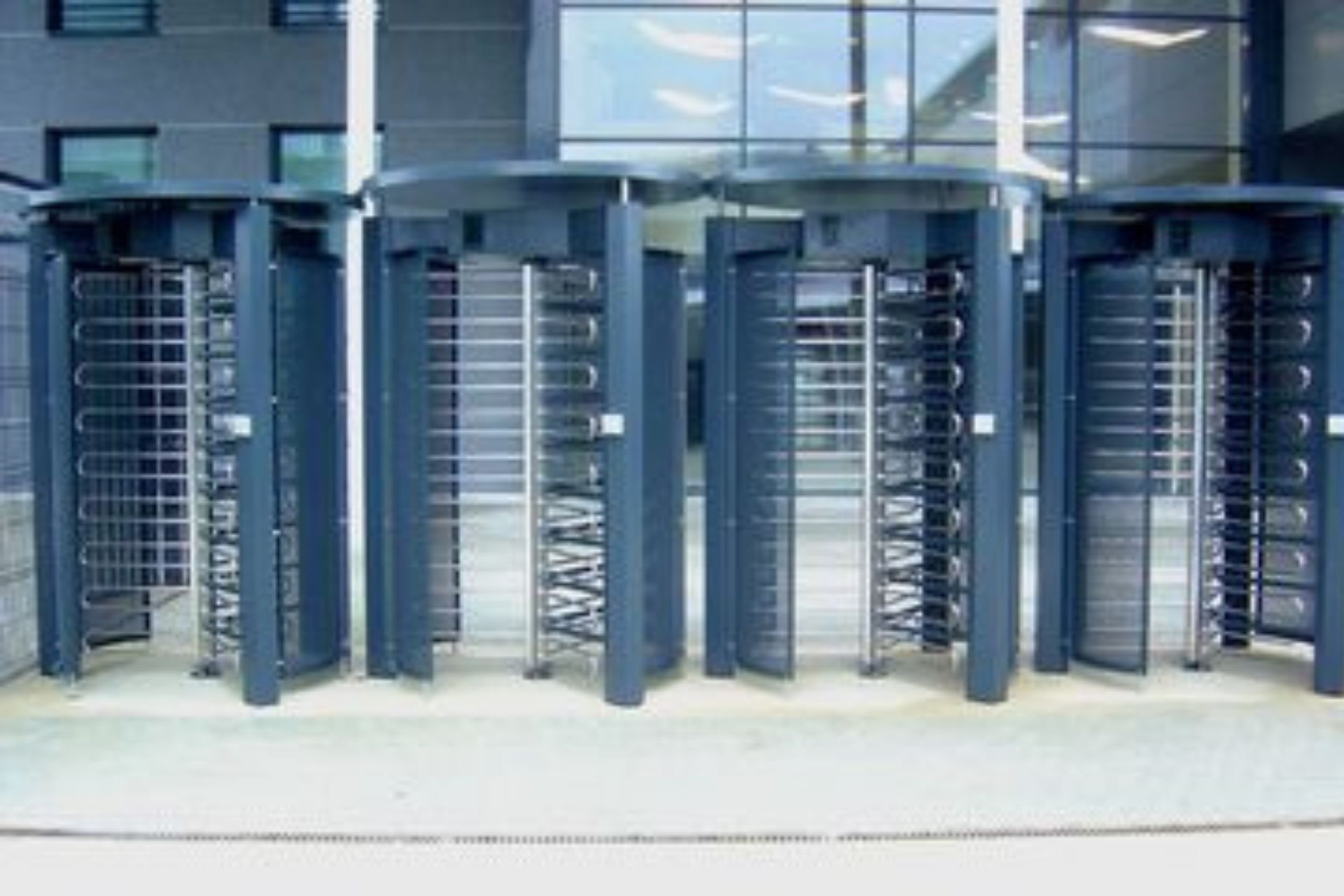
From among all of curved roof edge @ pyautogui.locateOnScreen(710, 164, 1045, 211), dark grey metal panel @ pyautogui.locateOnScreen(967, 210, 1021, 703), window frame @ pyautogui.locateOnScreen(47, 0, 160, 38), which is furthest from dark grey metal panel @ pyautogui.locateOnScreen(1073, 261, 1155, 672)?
window frame @ pyautogui.locateOnScreen(47, 0, 160, 38)

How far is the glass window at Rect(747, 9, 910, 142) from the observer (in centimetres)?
1698

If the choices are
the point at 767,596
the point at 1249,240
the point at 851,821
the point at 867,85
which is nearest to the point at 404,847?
the point at 851,821

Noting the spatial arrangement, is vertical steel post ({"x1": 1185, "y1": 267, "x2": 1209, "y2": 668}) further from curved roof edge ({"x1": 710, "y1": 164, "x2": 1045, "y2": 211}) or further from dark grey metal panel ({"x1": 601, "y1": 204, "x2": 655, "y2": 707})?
dark grey metal panel ({"x1": 601, "y1": 204, "x2": 655, "y2": 707})

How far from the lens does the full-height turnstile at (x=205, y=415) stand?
763cm

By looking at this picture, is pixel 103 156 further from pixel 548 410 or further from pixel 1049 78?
pixel 548 410

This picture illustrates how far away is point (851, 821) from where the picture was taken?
227 inches

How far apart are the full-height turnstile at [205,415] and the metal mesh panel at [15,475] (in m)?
0.34

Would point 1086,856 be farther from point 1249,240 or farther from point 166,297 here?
point 166,297

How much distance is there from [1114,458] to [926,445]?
954mm

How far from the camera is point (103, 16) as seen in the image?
1967cm

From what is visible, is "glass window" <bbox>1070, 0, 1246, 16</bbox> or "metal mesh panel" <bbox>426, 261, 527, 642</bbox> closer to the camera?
"metal mesh panel" <bbox>426, 261, 527, 642</bbox>

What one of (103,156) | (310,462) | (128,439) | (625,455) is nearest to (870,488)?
(625,455)

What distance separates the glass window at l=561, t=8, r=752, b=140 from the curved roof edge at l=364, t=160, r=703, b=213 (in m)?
9.09

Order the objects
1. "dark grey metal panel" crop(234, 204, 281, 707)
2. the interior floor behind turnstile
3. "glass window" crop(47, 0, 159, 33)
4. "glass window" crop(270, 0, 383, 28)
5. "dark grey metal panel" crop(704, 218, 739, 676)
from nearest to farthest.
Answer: "dark grey metal panel" crop(234, 204, 281, 707)
the interior floor behind turnstile
"dark grey metal panel" crop(704, 218, 739, 676)
"glass window" crop(270, 0, 383, 28)
"glass window" crop(47, 0, 159, 33)
